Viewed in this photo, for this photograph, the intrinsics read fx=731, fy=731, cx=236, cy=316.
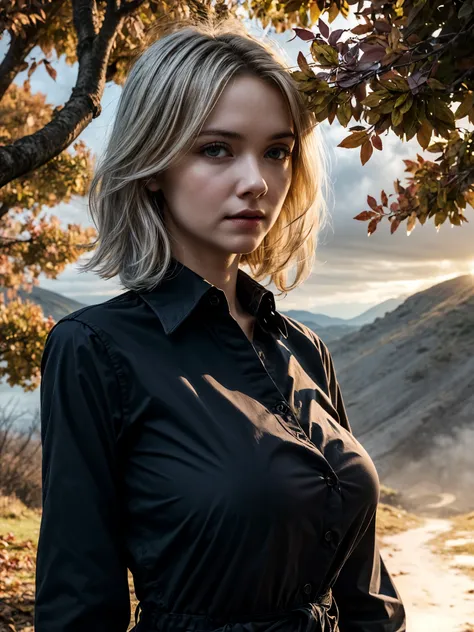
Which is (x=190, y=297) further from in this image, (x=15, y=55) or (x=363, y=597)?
(x=15, y=55)

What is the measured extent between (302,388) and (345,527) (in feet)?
1.36

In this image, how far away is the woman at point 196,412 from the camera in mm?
1611

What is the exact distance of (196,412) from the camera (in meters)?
1.68

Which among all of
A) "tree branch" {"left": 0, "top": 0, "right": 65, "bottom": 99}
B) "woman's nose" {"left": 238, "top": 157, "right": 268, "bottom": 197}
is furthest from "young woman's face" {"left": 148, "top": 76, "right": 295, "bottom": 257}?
"tree branch" {"left": 0, "top": 0, "right": 65, "bottom": 99}

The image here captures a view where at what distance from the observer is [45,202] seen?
7.69 metres

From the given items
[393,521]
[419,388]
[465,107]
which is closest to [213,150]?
[465,107]

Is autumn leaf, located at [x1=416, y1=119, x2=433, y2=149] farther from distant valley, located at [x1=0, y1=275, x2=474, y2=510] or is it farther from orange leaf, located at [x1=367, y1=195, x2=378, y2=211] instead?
distant valley, located at [x1=0, y1=275, x2=474, y2=510]

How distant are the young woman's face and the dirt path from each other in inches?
210

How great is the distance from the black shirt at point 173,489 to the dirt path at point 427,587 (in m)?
5.14

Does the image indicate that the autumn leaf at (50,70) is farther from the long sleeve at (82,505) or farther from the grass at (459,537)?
the grass at (459,537)

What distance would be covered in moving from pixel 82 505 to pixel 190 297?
1.91 ft

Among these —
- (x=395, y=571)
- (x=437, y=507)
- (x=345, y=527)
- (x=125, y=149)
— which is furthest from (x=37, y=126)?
(x=437, y=507)

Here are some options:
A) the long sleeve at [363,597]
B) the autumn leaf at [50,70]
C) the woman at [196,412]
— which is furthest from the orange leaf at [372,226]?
the autumn leaf at [50,70]

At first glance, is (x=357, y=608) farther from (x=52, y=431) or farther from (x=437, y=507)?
(x=437, y=507)
